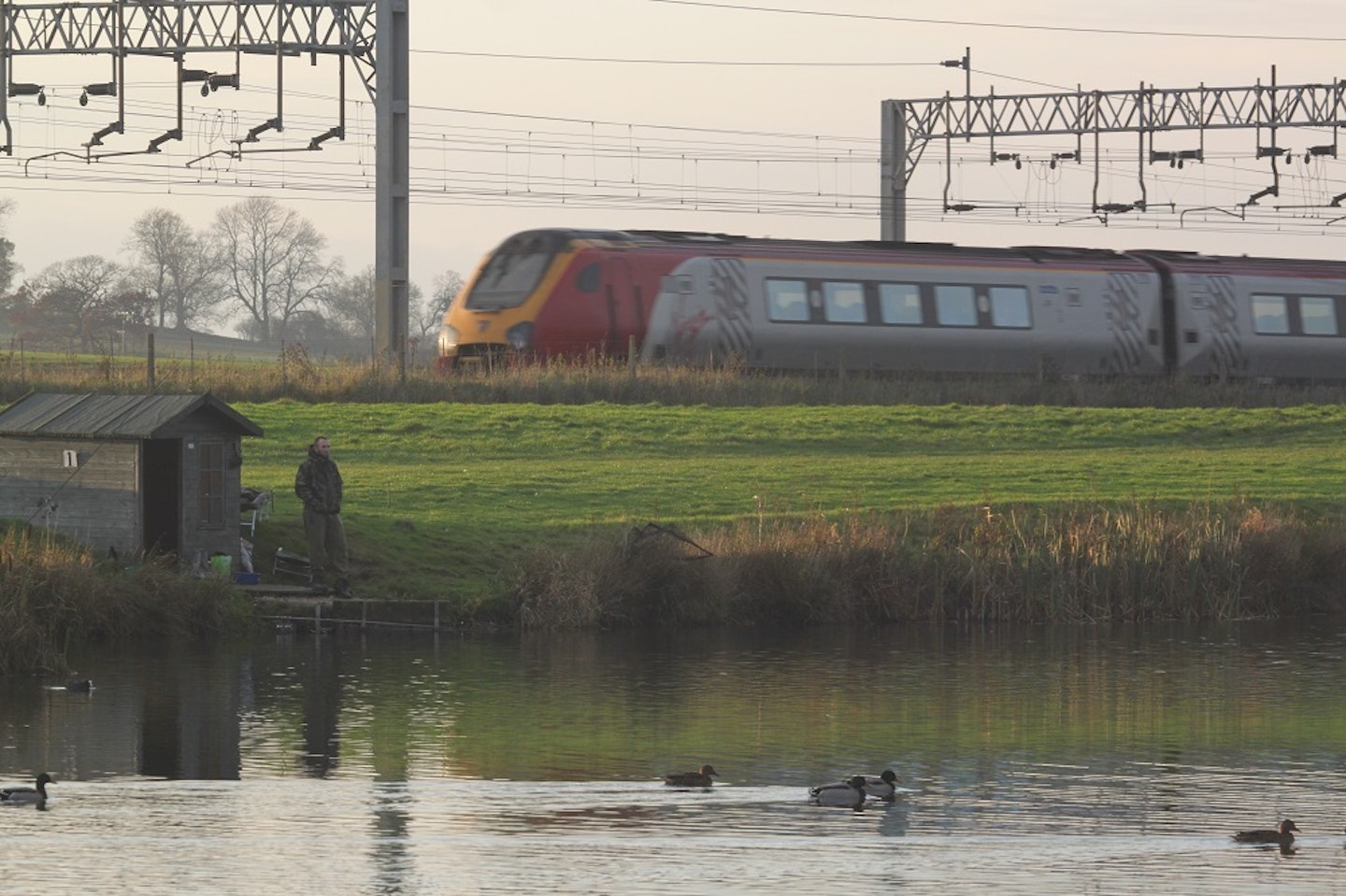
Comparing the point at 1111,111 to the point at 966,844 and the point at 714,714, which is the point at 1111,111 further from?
the point at 966,844

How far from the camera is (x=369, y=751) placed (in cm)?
2023

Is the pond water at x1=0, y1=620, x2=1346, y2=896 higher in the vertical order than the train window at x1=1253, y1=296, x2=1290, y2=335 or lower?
lower

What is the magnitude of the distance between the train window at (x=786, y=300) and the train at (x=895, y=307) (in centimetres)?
4

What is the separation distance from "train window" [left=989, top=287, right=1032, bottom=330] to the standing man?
1022 inches

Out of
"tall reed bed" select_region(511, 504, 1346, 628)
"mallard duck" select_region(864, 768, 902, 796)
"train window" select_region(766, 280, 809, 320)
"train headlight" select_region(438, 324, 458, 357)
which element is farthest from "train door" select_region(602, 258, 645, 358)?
"mallard duck" select_region(864, 768, 902, 796)

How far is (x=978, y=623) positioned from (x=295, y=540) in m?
7.91

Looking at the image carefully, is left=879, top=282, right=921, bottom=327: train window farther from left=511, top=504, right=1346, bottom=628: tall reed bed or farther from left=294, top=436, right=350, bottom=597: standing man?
left=294, top=436, right=350, bottom=597: standing man

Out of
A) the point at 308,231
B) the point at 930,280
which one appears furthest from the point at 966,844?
the point at 308,231

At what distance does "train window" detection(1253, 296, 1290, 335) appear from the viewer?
54.8 metres

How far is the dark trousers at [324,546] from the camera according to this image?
92.8ft

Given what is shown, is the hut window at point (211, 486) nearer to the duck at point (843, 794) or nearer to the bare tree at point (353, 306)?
the duck at point (843, 794)

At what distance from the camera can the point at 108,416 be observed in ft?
94.5

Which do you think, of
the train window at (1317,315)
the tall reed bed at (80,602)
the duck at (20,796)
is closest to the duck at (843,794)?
the duck at (20,796)

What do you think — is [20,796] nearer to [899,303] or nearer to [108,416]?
[108,416]
